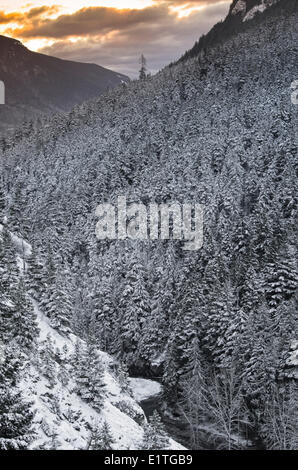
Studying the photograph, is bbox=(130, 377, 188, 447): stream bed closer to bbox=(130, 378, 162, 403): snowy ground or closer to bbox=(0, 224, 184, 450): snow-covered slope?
bbox=(130, 378, 162, 403): snowy ground

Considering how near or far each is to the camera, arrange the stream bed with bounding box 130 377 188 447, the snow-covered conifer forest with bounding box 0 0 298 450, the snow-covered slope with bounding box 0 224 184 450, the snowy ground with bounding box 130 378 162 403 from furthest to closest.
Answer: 1. the snowy ground with bounding box 130 378 162 403
2. the stream bed with bounding box 130 377 188 447
3. the snow-covered conifer forest with bounding box 0 0 298 450
4. the snow-covered slope with bounding box 0 224 184 450

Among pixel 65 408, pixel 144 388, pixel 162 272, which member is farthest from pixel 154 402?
pixel 65 408

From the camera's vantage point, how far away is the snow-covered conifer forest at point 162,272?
36.3 m

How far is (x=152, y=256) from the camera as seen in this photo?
93.1 meters

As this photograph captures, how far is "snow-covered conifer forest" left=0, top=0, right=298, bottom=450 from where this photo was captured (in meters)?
36.3

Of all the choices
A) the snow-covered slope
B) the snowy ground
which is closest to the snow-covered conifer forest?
the snow-covered slope

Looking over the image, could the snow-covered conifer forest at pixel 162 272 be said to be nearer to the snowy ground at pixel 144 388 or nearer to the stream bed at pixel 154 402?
the stream bed at pixel 154 402

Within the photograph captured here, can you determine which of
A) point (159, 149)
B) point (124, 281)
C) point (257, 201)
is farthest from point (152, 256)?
point (159, 149)

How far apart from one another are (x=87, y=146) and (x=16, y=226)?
253 feet

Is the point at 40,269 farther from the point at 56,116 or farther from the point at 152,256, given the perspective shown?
the point at 56,116

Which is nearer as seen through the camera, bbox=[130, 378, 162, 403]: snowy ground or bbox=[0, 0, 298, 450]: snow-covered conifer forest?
bbox=[0, 0, 298, 450]: snow-covered conifer forest

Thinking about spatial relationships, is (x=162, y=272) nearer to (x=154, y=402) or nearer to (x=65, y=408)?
(x=154, y=402)

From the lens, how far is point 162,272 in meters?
84.6

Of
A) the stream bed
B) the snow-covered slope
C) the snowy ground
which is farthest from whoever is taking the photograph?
the snowy ground
